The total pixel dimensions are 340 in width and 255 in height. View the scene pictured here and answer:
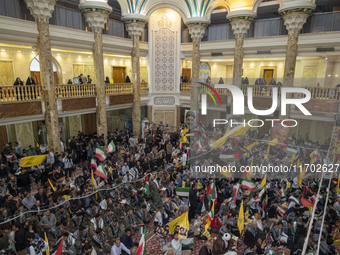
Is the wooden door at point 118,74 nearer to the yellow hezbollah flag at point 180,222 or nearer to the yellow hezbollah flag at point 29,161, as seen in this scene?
the yellow hezbollah flag at point 29,161

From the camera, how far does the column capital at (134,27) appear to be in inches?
557

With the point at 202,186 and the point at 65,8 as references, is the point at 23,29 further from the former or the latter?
the point at 202,186

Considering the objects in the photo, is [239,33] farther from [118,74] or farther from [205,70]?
[118,74]

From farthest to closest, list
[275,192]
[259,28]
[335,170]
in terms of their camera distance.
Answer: [259,28] < [335,170] < [275,192]

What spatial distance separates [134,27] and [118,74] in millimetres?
4170

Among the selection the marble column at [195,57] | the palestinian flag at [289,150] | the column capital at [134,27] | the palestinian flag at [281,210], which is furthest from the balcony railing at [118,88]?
the palestinian flag at [281,210]

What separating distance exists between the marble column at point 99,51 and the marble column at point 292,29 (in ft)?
28.5

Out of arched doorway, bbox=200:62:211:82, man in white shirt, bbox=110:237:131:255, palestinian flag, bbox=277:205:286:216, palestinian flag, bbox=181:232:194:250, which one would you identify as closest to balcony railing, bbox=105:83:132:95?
arched doorway, bbox=200:62:211:82

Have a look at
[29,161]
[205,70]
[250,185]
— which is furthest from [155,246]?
[205,70]

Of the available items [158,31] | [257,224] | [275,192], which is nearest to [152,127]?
[158,31]

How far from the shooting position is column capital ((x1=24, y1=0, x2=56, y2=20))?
9820mm

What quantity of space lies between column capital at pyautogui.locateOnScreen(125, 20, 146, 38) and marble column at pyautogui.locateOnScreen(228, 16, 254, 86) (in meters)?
5.00

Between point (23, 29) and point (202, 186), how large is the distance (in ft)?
30.4

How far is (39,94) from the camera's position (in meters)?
10.6
